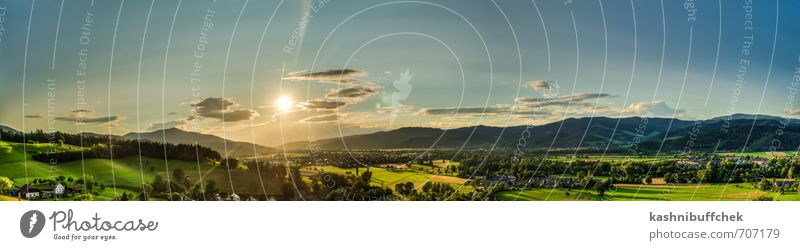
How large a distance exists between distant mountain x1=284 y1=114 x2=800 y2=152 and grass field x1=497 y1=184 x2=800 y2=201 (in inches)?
22.2

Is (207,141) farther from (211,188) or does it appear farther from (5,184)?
(5,184)

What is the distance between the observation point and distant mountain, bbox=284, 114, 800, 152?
9.30 m

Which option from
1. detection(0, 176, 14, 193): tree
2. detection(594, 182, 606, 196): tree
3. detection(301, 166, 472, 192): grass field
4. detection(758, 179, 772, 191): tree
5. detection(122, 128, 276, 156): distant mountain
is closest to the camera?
detection(122, 128, 276, 156): distant mountain

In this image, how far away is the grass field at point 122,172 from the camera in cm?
938

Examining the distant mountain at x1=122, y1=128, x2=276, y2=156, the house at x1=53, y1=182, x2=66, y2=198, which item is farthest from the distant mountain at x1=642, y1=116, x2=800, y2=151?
the house at x1=53, y1=182, x2=66, y2=198

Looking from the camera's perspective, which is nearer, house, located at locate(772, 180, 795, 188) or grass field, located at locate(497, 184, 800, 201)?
grass field, located at locate(497, 184, 800, 201)

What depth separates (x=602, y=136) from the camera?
948 cm

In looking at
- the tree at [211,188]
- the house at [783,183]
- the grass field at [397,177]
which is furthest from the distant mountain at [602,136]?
the tree at [211,188]

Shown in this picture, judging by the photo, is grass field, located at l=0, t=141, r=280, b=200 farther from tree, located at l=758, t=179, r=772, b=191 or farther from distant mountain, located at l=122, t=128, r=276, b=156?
tree, located at l=758, t=179, r=772, b=191

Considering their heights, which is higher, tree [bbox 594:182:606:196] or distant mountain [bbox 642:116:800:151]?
distant mountain [bbox 642:116:800:151]
